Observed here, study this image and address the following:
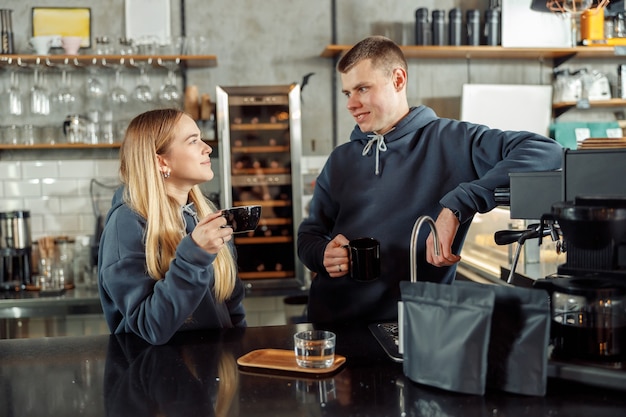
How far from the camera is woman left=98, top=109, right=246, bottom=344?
176 centimetres

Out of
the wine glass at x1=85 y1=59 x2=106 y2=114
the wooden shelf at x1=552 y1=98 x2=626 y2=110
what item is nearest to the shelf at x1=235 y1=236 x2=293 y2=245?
the wine glass at x1=85 y1=59 x2=106 y2=114

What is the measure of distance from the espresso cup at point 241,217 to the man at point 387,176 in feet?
1.61

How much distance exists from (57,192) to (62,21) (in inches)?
48.0

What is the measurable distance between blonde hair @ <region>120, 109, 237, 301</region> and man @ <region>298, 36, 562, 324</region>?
1.23 feet

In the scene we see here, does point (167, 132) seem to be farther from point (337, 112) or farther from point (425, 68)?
point (425, 68)

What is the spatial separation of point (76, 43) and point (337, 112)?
75.0 inches

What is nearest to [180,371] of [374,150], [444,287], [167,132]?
[444,287]

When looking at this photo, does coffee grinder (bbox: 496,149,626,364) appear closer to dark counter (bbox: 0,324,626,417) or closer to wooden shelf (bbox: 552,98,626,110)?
dark counter (bbox: 0,324,626,417)

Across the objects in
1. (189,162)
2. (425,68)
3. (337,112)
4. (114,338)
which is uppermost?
(425,68)

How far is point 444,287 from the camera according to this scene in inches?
53.1

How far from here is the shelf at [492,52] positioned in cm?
495

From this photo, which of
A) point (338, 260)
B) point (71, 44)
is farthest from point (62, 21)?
point (338, 260)

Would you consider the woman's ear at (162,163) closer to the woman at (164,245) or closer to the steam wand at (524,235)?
the woman at (164,245)

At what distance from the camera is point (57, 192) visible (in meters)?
5.02
